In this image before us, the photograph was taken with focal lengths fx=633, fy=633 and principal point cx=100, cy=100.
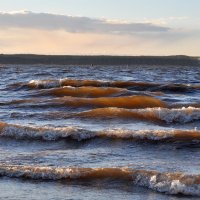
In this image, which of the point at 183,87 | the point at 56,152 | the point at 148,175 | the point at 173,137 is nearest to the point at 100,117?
the point at 173,137

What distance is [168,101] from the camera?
81.5ft

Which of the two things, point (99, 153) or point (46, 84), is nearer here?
point (99, 153)

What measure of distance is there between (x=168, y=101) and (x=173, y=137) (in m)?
10.4

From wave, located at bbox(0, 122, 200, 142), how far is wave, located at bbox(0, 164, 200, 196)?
149 inches

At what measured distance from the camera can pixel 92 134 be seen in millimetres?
15031

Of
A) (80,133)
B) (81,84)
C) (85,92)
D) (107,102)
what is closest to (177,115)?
(80,133)

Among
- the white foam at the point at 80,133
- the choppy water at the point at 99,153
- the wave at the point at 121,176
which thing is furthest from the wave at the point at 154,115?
the wave at the point at 121,176

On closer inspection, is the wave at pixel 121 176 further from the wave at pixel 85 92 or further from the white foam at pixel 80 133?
the wave at pixel 85 92

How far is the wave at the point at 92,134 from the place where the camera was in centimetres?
1445

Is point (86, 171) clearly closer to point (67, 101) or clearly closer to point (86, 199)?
point (86, 199)

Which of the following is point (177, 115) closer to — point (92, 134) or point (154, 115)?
point (154, 115)

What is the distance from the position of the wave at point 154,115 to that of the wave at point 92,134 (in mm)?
3290

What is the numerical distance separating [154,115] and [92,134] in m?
3.98

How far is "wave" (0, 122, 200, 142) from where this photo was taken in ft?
47.4
